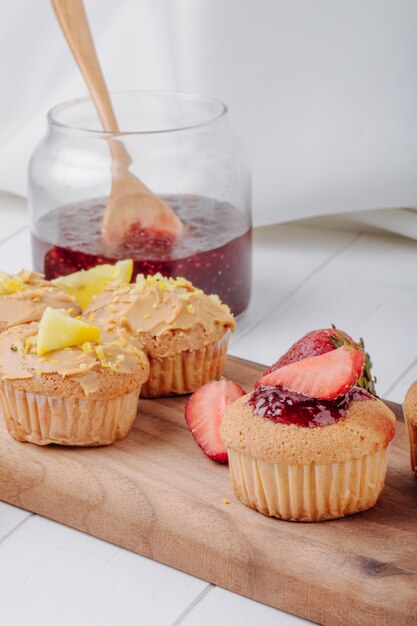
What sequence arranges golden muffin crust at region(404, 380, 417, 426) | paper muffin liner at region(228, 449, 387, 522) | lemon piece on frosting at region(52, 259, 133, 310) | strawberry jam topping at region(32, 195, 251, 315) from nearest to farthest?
1. paper muffin liner at region(228, 449, 387, 522)
2. golden muffin crust at region(404, 380, 417, 426)
3. lemon piece on frosting at region(52, 259, 133, 310)
4. strawberry jam topping at region(32, 195, 251, 315)

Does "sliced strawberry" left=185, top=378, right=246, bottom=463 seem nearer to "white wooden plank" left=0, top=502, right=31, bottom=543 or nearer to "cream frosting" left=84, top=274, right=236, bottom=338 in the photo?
"cream frosting" left=84, top=274, right=236, bottom=338

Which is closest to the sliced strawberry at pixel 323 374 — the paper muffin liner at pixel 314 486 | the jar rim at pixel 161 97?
the paper muffin liner at pixel 314 486

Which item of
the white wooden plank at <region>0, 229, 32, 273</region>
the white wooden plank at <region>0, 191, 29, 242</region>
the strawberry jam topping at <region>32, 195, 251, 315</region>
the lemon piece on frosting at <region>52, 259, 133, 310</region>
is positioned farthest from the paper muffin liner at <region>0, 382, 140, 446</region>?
the white wooden plank at <region>0, 191, 29, 242</region>

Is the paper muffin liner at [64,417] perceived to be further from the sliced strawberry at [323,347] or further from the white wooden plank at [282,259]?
the white wooden plank at [282,259]

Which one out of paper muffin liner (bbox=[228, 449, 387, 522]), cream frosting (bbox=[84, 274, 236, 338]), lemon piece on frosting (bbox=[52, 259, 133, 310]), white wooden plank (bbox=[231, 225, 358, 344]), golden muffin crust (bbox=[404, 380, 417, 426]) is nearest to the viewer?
paper muffin liner (bbox=[228, 449, 387, 522])

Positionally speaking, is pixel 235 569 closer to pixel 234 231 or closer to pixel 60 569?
pixel 60 569

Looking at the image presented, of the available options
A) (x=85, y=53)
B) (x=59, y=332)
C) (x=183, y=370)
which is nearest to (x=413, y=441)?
(x=183, y=370)
